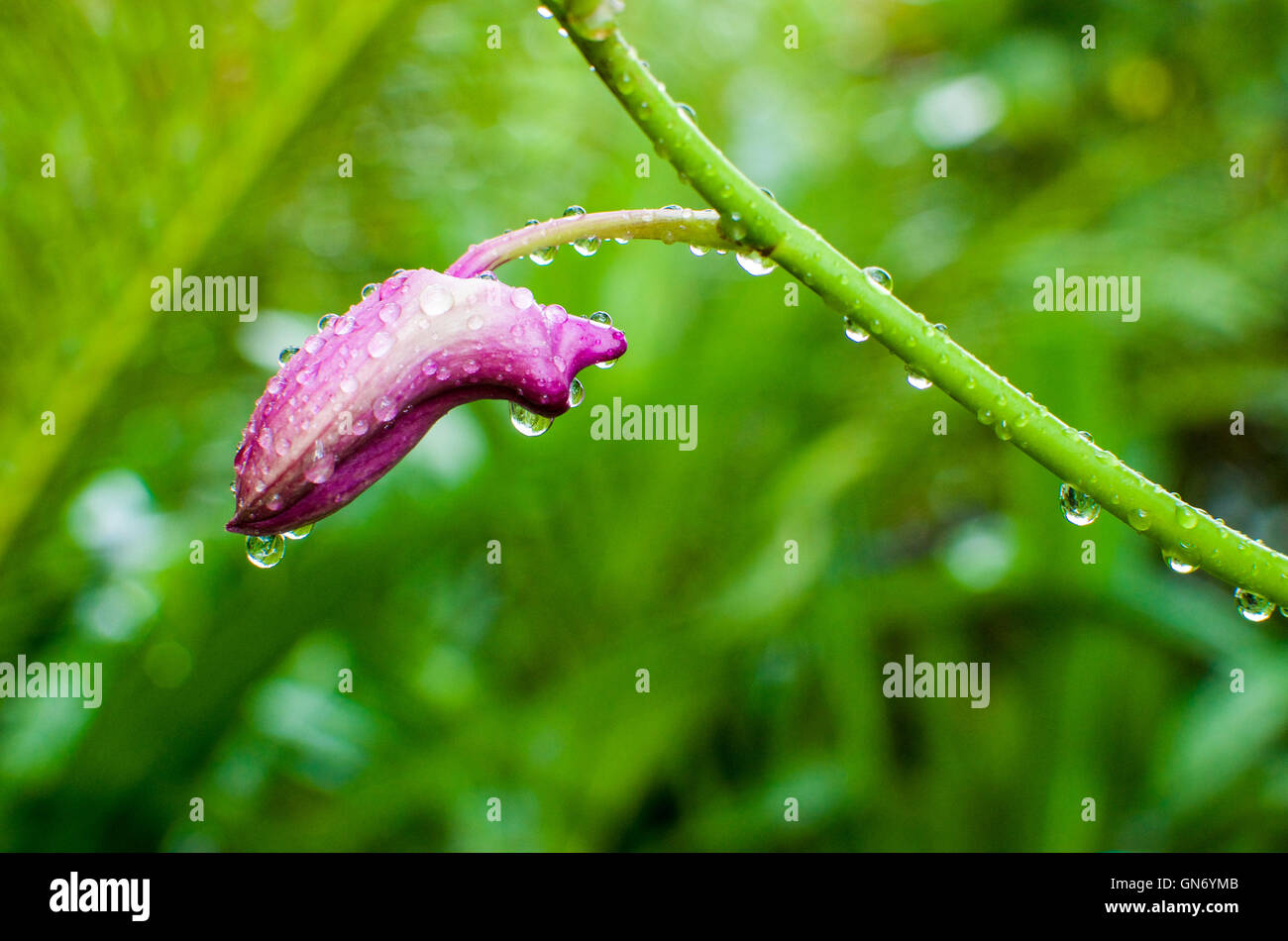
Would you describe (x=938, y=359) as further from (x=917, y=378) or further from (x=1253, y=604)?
(x=1253, y=604)

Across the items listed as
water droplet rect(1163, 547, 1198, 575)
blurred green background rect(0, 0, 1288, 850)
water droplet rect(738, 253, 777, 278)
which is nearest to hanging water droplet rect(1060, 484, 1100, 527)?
water droplet rect(1163, 547, 1198, 575)

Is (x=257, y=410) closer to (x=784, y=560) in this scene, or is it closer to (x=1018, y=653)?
(x=784, y=560)

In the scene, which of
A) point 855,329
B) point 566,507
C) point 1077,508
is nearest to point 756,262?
point 855,329

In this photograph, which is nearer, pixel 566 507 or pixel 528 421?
pixel 528 421

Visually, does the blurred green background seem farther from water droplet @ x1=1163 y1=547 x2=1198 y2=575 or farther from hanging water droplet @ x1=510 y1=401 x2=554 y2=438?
water droplet @ x1=1163 y1=547 x2=1198 y2=575

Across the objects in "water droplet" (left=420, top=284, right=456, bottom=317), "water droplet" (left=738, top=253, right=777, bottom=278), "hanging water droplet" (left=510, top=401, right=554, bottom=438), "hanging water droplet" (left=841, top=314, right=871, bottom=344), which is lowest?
"hanging water droplet" (left=510, top=401, right=554, bottom=438)

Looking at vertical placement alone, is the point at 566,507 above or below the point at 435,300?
above

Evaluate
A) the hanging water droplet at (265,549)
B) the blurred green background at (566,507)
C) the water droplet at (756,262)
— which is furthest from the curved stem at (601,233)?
the blurred green background at (566,507)
